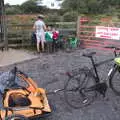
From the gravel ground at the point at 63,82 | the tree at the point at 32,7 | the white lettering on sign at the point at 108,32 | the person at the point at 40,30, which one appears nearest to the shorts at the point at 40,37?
the person at the point at 40,30

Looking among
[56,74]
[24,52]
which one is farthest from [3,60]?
[56,74]

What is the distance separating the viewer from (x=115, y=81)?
691cm

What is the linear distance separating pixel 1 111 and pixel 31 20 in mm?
10273

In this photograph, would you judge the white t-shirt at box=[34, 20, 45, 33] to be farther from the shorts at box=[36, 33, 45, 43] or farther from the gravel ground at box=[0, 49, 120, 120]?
the gravel ground at box=[0, 49, 120, 120]

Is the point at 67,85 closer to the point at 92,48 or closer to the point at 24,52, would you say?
the point at 24,52

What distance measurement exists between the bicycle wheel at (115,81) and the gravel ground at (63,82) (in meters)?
0.15

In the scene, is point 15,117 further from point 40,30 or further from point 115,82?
point 40,30

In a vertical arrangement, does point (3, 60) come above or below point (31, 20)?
below

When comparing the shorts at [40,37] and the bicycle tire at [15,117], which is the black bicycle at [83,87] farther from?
the shorts at [40,37]

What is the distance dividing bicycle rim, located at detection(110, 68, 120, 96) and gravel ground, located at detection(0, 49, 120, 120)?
0.49 feet

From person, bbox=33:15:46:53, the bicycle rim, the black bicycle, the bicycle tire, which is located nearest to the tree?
person, bbox=33:15:46:53

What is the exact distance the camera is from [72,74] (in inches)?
251

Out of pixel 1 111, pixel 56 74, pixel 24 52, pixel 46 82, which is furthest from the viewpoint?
pixel 24 52

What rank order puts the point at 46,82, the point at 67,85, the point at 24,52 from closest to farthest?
the point at 67,85
the point at 46,82
the point at 24,52
